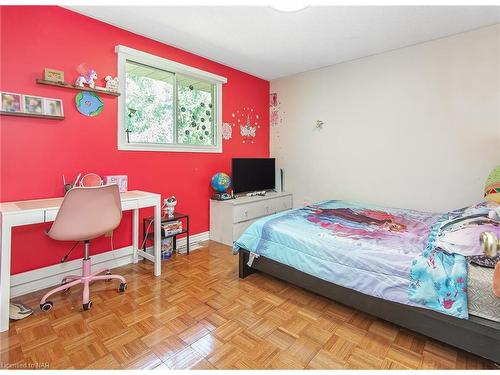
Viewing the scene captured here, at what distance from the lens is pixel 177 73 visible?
320 centimetres

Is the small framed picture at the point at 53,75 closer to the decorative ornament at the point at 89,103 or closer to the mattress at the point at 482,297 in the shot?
the decorative ornament at the point at 89,103

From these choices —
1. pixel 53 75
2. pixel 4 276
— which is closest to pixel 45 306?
pixel 4 276

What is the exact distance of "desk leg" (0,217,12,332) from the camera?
168 cm

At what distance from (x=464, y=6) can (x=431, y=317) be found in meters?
2.56

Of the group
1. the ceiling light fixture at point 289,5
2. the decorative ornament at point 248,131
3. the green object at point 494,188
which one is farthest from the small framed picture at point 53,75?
the green object at point 494,188

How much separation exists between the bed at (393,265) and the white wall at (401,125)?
0.65 m

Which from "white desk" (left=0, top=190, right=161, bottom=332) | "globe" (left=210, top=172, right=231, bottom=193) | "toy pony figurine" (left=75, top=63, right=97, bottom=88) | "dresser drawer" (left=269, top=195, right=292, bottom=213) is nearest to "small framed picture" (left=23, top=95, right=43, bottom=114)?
"toy pony figurine" (left=75, top=63, right=97, bottom=88)

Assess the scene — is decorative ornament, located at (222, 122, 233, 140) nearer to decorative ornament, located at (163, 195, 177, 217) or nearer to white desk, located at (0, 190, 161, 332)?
decorative ornament, located at (163, 195, 177, 217)

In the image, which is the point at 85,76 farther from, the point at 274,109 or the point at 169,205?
the point at 274,109

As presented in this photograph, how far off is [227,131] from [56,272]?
101 inches

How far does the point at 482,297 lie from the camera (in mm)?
1406

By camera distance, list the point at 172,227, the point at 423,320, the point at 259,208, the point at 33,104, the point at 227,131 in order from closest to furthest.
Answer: the point at 423,320
the point at 33,104
the point at 172,227
the point at 259,208
the point at 227,131

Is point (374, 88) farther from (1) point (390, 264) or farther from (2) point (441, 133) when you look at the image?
(1) point (390, 264)

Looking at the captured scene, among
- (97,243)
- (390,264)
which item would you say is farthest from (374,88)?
(97,243)
